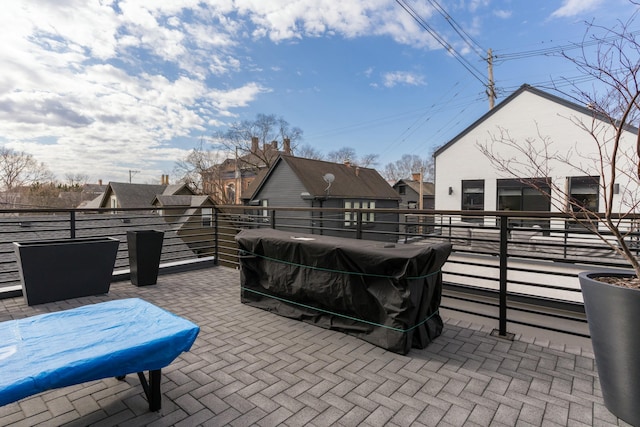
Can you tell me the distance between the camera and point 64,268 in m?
3.67

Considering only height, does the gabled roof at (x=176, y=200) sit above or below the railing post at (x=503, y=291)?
above

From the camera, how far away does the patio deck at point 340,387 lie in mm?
1742

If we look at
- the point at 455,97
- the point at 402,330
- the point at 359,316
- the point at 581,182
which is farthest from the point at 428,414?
the point at 455,97

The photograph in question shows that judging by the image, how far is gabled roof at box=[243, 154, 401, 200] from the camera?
59.0 feet

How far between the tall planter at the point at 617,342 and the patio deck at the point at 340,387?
114 millimetres

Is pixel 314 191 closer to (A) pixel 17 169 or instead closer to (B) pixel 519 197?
(B) pixel 519 197

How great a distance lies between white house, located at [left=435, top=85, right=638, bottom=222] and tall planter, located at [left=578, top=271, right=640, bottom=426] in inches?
385

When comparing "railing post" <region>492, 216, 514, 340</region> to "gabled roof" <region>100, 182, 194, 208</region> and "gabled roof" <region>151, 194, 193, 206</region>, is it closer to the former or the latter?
"gabled roof" <region>151, 194, 193, 206</region>

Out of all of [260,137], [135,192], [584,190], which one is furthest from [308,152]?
[584,190]

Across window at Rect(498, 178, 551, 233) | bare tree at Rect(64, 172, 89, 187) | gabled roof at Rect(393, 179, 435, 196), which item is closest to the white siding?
window at Rect(498, 178, 551, 233)

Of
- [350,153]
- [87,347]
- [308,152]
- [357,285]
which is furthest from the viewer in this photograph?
[350,153]

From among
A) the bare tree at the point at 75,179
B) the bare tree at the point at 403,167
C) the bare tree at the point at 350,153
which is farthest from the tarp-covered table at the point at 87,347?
the bare tree at the point at 75,179

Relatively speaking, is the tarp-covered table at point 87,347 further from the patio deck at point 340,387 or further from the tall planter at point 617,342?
the tall planter at point 617,342

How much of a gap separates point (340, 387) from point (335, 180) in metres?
18.0
